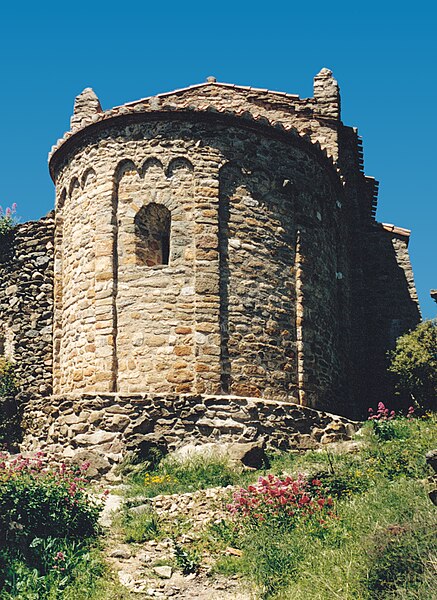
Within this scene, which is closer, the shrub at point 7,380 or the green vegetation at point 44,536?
the green vegetation at point 44,536

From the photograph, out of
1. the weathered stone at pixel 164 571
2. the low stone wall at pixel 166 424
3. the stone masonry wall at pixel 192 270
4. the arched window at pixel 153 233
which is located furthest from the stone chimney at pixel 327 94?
the weathered stone at pixel 164 571

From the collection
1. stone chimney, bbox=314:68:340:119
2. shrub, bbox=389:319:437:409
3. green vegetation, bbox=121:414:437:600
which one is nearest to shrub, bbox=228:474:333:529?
green vegetation, bbox=121:414:437:600

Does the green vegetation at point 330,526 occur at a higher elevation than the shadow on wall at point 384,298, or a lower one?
lower

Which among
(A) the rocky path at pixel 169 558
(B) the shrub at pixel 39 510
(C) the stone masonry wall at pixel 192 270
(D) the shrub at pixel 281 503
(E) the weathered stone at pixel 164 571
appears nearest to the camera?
(A) the rocky path at pixel 169 558

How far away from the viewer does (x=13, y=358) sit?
20.0 metres

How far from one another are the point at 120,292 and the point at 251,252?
2555 millimetres

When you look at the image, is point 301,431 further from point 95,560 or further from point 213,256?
point 95,560

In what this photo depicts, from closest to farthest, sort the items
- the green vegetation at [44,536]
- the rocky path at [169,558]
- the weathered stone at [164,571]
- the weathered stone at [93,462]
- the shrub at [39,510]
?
the green vegetation at [44,536] < the rocky path at [169,558] < the weathered stone at [164,571] < the shrub at [39,510] < the weathered stone at [93,462]

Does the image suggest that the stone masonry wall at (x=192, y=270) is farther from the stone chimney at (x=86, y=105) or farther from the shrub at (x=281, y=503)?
the shrub at (x=281, y=503)

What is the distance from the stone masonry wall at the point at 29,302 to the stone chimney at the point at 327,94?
6.95m

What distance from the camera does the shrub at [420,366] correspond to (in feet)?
66.8

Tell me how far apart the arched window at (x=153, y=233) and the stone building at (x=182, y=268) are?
3cm

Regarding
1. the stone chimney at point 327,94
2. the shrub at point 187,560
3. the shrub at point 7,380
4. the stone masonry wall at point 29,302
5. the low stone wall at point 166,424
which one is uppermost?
the stone chimney at point 327,94

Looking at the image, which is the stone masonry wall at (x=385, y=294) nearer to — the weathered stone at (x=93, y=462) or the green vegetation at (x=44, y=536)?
the weathered stone at (x=93, y=462)
